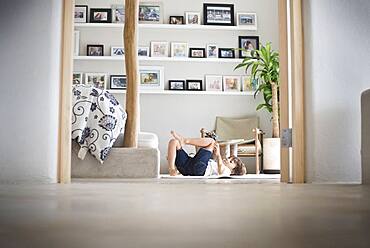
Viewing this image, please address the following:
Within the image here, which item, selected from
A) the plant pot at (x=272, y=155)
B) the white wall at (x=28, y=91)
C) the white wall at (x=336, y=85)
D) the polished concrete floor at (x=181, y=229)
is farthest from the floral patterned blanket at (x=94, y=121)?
the plant pot at (x=272, y=155)

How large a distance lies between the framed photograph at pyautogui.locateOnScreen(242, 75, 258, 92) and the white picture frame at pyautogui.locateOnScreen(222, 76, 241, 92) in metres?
0.07

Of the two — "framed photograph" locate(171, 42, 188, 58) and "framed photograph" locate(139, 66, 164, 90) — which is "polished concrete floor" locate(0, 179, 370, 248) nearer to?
"framed photograph" locate(139, 66, 164, 90)

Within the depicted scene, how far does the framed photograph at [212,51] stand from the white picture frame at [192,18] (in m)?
0.36

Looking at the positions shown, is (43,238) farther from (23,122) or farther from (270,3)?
(270,3)

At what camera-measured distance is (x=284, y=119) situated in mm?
2557

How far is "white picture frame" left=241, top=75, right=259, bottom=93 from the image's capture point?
7.09 m

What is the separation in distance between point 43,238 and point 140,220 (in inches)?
6.6

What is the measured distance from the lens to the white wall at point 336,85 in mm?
2217

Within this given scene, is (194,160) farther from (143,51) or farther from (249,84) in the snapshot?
(143,51)

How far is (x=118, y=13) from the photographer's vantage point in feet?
23.4

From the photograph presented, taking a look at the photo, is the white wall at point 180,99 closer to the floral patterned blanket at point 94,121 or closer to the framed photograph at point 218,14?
the framed photograph at point 218,14

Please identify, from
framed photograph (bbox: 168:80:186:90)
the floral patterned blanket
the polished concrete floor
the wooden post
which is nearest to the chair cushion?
framed photograph (bbox: 168:80:186:90)

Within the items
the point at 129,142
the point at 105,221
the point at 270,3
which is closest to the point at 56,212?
the point at 105,221

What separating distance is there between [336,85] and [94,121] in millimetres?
1342
